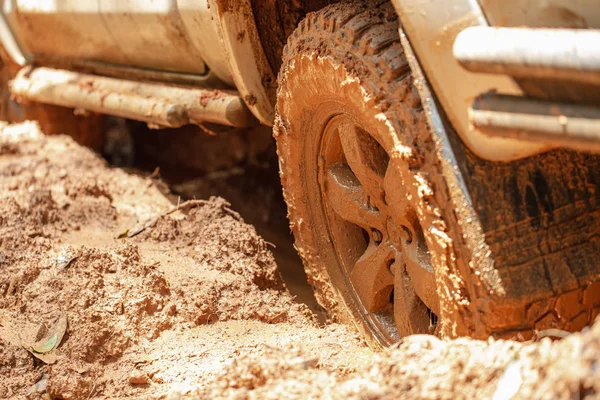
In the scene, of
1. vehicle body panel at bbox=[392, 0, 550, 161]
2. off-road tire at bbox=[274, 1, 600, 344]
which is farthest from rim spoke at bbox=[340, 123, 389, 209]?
vehicle body panel at bbox=[392, 0, 550, 161]

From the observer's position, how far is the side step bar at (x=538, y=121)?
148cm

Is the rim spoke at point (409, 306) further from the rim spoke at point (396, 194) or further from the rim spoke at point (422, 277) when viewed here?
the rim spoke at point (396, 194)

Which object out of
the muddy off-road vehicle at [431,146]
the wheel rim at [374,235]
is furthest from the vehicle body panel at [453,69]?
the wheel rim at [374,235]

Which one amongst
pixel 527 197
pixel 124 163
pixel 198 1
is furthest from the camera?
pixel 124 163

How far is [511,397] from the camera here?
149 centimetres

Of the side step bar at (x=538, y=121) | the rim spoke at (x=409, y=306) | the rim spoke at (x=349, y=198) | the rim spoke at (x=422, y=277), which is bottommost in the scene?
the rim spoke at (x=409, y=306)

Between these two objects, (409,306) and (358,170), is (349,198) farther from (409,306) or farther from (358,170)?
(409,306)

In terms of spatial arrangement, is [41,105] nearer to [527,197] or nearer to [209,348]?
[209,348]

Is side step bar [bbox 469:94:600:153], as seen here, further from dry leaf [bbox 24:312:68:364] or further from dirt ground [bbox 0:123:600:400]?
dry leaf [bbox 24:312:68:364]

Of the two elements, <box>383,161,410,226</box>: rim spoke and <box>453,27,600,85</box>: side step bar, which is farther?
<box>383,161,410,226</box>: rim spoke

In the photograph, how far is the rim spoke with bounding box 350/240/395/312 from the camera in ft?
7.83

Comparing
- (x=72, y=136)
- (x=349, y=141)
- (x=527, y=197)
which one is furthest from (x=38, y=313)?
(x=72, y=136)

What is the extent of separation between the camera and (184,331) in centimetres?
264

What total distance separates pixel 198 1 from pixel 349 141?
103 centimetres
